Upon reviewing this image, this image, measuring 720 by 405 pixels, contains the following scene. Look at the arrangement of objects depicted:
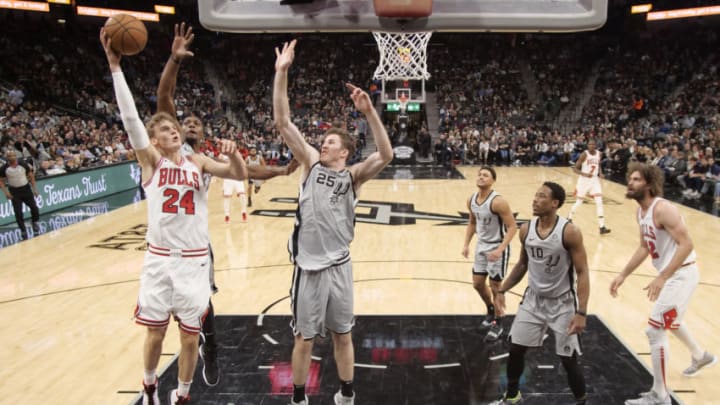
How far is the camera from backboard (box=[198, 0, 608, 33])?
12.7ft

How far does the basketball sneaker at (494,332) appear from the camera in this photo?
17.5 ft

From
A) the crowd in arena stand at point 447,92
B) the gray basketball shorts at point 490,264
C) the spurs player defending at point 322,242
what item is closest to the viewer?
the spurs player defending at point 322,242

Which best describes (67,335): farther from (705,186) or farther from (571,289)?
(705,186)

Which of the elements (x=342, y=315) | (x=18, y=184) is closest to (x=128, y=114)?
(x=342, y=315)

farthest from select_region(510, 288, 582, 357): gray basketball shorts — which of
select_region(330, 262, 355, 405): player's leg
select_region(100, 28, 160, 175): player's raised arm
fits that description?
select_region(100, 28, 160, 175): player's raised arm

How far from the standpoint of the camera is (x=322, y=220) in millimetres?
3682

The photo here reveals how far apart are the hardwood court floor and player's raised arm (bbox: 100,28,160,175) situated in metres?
2.02

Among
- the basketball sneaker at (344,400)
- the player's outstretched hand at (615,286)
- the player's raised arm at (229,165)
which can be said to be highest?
the player's raised arm at (229,165)

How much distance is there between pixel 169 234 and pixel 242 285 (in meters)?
3.79

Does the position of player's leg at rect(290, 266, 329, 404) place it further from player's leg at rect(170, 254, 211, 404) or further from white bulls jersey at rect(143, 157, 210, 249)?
white bulls jersey at rect(143, 157, 210, 249)

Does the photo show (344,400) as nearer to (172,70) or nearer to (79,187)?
(172,70)

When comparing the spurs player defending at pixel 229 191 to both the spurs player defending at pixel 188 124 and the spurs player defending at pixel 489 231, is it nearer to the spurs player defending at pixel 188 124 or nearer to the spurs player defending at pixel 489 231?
the spurs player defending at pixel 188 124

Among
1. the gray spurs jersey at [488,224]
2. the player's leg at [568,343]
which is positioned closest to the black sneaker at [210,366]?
the player's leg at [568,343]

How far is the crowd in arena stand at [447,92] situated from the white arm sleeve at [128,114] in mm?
12536
